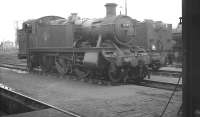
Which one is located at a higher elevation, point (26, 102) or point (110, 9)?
point (110, 9)

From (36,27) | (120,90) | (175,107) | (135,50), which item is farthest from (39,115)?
(36,27)

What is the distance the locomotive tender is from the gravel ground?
1379mm

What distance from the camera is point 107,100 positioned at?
25.9ft

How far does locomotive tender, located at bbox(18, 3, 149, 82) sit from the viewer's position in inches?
454

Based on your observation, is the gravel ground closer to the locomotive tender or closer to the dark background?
the locomotive tender

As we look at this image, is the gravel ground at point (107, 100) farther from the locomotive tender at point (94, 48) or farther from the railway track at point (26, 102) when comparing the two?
the locomotive tender at point (94, 48)

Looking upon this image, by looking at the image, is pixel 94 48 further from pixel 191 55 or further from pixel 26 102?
pixel 191 55

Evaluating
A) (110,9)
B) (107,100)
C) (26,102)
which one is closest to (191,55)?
(107,100)

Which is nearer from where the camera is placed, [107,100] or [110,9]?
[107,100]

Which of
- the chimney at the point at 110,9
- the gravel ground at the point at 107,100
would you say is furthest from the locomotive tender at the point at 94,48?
the gravel ground at the point at 107,100

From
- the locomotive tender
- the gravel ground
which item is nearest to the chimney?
the locomotive tender

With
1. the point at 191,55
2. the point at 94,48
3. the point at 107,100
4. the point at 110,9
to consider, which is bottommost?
the point at 107,100

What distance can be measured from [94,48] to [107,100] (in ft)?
13.5

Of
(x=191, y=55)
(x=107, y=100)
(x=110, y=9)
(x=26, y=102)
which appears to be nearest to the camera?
(x=191, y=55)
